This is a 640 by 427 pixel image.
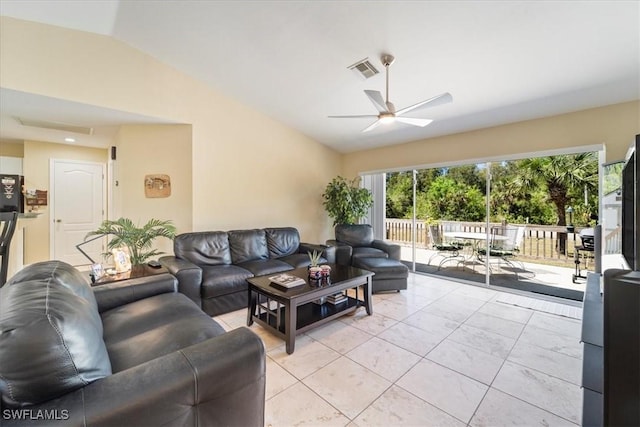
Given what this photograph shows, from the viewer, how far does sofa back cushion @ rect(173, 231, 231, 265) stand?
11.4ft

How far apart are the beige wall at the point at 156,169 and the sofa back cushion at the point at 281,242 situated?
122 centimetres

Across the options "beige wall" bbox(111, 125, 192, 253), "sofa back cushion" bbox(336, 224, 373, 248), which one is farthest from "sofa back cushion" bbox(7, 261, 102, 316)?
"sofa back cushion" bbox(336, 224, 373, 248)

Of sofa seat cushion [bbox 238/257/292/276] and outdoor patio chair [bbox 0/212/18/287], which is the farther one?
sofa seat cushion [bbox 238/257/292/276]

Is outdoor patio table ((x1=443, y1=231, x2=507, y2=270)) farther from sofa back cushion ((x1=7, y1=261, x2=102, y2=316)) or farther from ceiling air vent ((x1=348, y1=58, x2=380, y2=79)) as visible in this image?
sofa back cushion ((x1=7, y1=261, x2=102, y2=316))

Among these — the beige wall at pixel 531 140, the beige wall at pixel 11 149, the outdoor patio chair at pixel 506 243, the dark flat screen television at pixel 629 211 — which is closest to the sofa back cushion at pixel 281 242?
the beige wall at pixel 531 140

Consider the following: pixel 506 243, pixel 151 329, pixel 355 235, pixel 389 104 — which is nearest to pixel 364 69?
pixel 389 104

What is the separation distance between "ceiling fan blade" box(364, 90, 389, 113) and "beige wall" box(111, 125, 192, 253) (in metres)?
2.82

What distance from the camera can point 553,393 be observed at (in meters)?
1.86

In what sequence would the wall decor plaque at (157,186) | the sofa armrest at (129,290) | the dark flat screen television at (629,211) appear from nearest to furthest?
the dark flat screen television at (629,211) < the sofa armrest at (129,290) < the wall decor plaque at (157,186)

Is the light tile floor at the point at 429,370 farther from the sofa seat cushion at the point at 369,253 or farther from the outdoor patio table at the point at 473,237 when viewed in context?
the outdoor patio table at the point at 473,237

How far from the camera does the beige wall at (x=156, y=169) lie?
3.95m

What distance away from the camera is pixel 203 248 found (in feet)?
11.7

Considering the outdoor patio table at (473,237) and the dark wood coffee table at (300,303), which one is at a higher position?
the outdoor patio table at (473,237)

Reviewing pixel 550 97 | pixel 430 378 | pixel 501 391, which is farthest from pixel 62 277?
pixel 550 97
